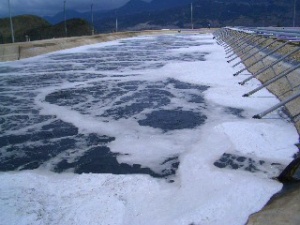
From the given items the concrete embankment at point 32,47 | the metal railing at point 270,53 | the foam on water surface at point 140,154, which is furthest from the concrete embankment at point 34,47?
the metal railing at point 270,53

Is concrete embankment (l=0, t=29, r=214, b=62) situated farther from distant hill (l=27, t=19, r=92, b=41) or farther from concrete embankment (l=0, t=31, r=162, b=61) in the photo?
distant hill (l=27, t=19, r=92, b=41)

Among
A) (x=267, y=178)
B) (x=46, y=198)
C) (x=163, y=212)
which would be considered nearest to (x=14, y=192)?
(x=46, y=198)

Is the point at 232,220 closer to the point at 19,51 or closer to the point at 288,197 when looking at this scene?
the point at 288,197

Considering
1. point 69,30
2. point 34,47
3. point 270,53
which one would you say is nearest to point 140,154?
point 270,53

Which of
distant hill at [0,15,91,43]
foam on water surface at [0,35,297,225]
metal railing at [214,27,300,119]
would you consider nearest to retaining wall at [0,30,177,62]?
foam on water surface at [0,35,297,225]

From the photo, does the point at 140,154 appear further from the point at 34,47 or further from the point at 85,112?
the point at 34,47

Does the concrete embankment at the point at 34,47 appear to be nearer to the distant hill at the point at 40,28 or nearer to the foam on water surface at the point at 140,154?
the foam on water surface at the point at 140,154
